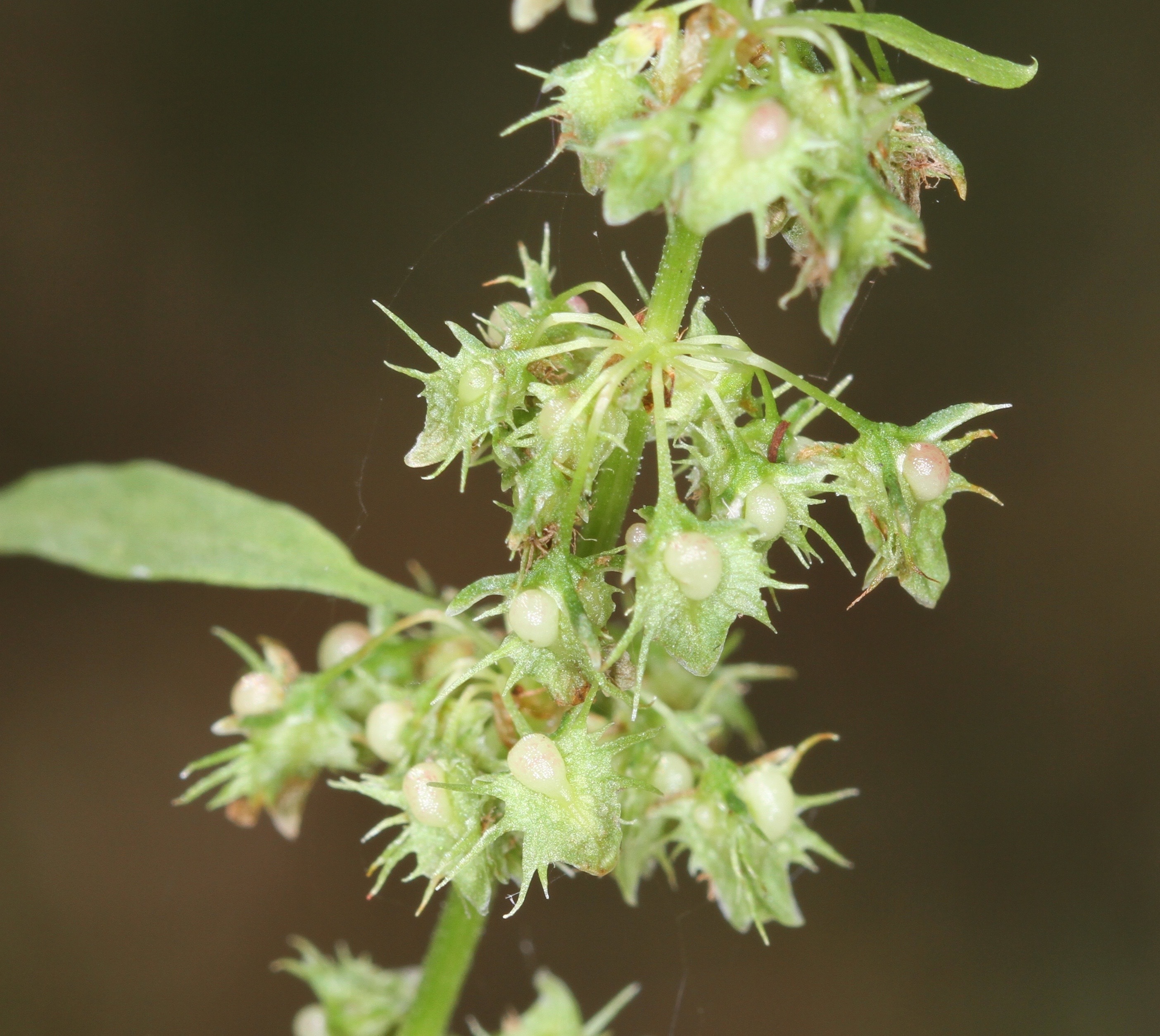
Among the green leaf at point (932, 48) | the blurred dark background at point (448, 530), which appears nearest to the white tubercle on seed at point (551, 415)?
the green leaf at point (932, 48)

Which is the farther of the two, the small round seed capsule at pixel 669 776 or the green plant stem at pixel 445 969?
the green plant stem at pixel 445 969

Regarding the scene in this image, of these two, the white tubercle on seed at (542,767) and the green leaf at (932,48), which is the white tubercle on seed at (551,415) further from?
the green leaf at (932,48)

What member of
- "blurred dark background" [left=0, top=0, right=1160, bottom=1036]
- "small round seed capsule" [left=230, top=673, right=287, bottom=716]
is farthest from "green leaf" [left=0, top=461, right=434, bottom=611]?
"blurred dark background" [left=0, top=0, right=1160, bottom=1036]

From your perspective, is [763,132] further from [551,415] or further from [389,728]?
[389,728]

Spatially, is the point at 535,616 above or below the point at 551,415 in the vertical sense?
below

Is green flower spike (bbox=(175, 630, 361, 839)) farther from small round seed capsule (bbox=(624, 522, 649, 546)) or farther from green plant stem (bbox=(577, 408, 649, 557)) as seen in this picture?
small round seed capsule (bbox=(624, 522, 649, 546))

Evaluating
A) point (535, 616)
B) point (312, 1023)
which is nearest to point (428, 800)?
point (535, 616)
